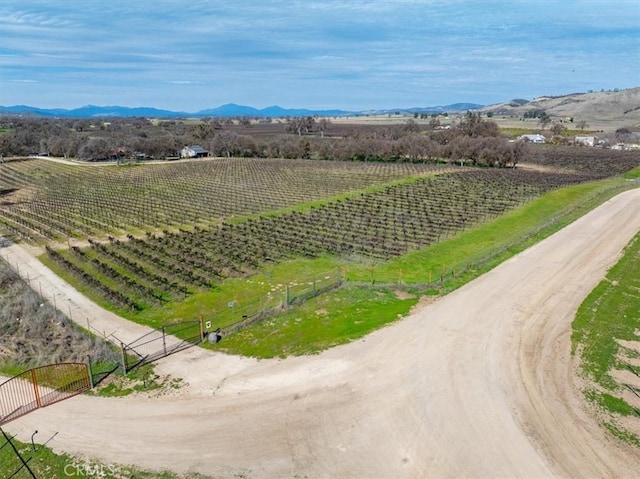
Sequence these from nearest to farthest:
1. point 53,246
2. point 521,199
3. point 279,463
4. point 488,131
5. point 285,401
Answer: point 279,463
point 285,401
point 53,246
point 521,199
point 488,131

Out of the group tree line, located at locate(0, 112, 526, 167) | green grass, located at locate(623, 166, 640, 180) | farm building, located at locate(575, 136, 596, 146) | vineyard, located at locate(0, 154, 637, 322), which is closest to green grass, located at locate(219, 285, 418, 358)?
vineyard, located at locate(0, 154, 637, 322)

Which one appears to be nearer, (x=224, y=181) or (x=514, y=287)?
(x=514, y=287)

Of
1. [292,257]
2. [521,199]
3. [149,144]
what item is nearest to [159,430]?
[292,257]

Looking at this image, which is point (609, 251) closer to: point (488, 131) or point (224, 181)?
point (224, 181)

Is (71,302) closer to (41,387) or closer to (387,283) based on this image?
(41,387)

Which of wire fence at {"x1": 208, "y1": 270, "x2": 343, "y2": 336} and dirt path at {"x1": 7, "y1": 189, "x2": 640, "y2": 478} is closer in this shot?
dirt path at {"x1": 7, "y1": 189, "x2": 640, "y2": 478}

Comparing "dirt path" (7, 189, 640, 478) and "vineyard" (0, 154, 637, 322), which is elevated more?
"vineyard" (0, 154, 637, 322)

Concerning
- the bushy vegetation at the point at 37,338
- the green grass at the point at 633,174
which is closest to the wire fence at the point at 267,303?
the bushy vegetation at the point at 37,338

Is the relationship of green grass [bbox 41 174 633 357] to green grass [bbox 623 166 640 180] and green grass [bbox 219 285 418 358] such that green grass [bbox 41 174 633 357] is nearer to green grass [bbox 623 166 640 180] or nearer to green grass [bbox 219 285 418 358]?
green grass [bbox 219 285 418 358]
